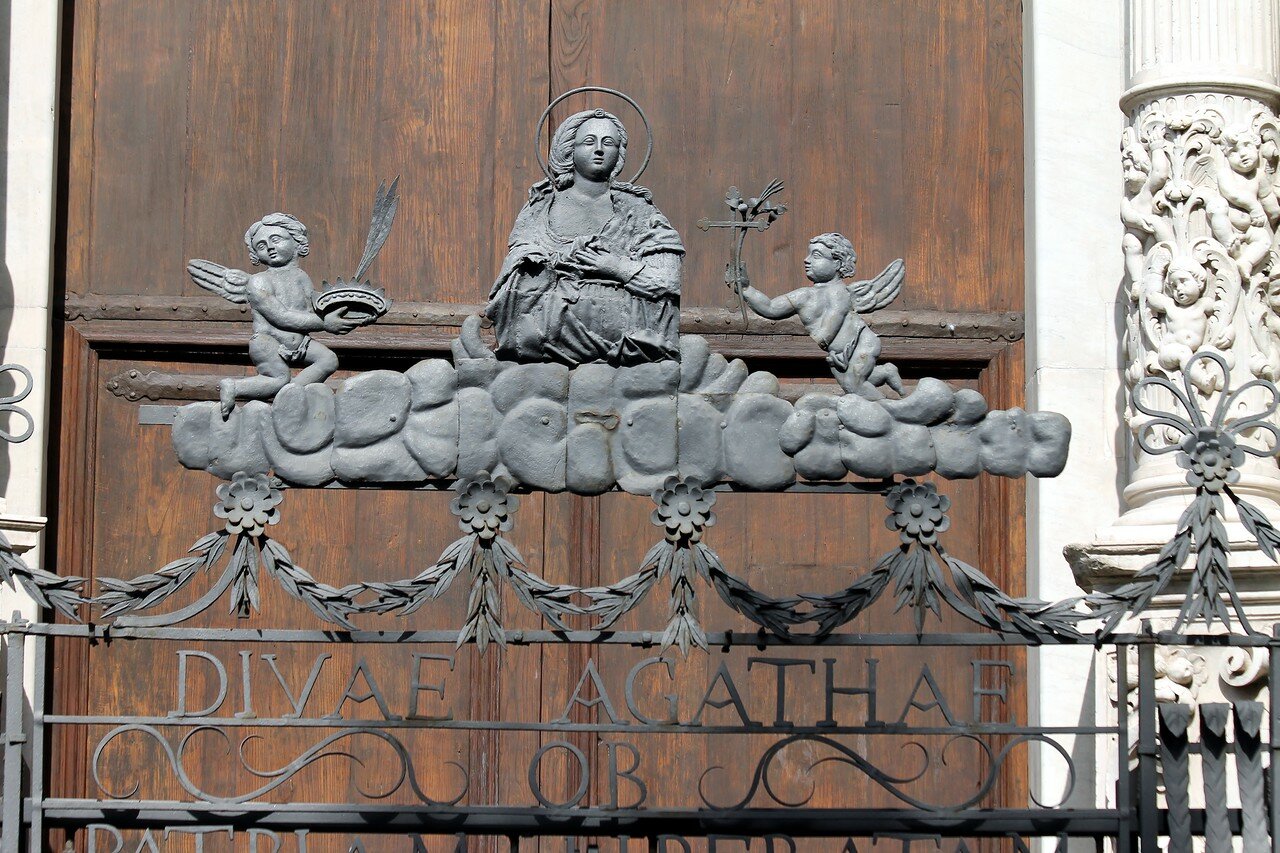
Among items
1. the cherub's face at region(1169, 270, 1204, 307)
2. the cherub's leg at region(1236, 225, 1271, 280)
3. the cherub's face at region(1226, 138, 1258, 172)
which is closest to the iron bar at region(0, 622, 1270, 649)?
the cherub's face at region(1169, 270, 1204, 307)

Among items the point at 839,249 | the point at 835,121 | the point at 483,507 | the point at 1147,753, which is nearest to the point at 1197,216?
the point at 835,121

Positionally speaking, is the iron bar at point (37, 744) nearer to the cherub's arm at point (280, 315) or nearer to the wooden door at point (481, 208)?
the cherub's arm at point (280, 315)

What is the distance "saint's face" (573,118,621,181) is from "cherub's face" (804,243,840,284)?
23.4 inches

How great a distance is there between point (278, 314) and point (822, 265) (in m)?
1.46

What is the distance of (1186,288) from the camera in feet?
20.2

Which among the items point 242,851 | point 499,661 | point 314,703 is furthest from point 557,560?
point 242,851

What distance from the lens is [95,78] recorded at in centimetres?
697

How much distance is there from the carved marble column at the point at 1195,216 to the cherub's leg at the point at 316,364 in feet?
8.08

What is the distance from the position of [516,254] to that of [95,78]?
2.63m

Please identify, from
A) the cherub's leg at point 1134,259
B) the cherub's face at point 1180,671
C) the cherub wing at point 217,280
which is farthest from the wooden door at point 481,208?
the cherub wing at point 217,280

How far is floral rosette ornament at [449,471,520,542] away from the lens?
493cm

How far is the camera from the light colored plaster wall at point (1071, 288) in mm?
6504

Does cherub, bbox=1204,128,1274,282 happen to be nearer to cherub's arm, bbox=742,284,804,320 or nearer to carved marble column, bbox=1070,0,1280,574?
carved marble column, bbox=1070,0,1280,574

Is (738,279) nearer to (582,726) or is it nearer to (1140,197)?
(582,726)
